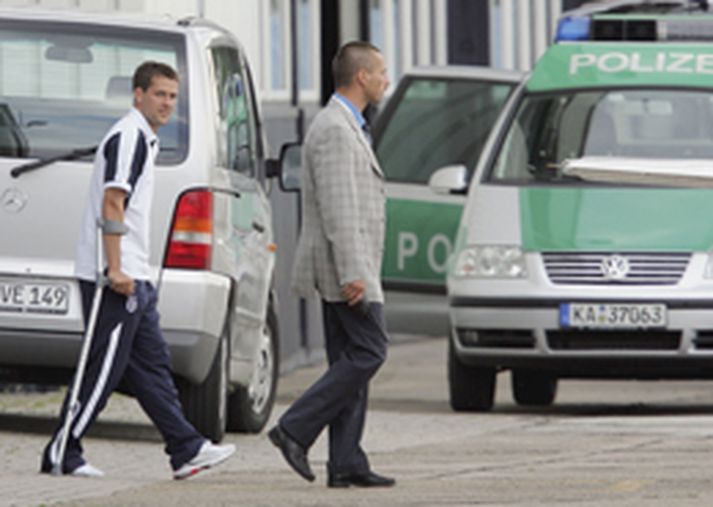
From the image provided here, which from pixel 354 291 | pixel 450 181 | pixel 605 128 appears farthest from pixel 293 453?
pixel 605 128

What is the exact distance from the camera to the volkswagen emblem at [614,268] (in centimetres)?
1417

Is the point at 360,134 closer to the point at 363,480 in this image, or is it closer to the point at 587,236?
the point at 363,480

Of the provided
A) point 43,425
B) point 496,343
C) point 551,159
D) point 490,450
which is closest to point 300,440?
point 490,450

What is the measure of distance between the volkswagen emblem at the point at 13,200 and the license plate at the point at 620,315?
3.66 metres

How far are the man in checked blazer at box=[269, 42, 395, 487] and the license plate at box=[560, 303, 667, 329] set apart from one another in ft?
12.9

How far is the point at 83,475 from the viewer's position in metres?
10.5

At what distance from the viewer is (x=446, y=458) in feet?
38.4

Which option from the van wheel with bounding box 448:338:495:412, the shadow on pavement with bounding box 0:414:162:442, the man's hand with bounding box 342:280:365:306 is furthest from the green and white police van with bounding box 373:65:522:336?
the man's hand with bounding box 342:280:365:306

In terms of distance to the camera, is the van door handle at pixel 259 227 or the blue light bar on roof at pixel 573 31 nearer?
the van door handle at pixel 259 227

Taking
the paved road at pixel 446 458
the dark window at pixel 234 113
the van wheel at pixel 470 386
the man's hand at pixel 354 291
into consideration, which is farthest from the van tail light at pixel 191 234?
the van wheel at pixel 470 386

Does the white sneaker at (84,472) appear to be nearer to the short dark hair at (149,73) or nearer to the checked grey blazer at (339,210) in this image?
the checked grey blazer at (339,210)

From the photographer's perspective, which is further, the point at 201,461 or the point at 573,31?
the point at 573,31

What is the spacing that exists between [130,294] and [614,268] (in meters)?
4.51

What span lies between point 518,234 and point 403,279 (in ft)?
5.97
